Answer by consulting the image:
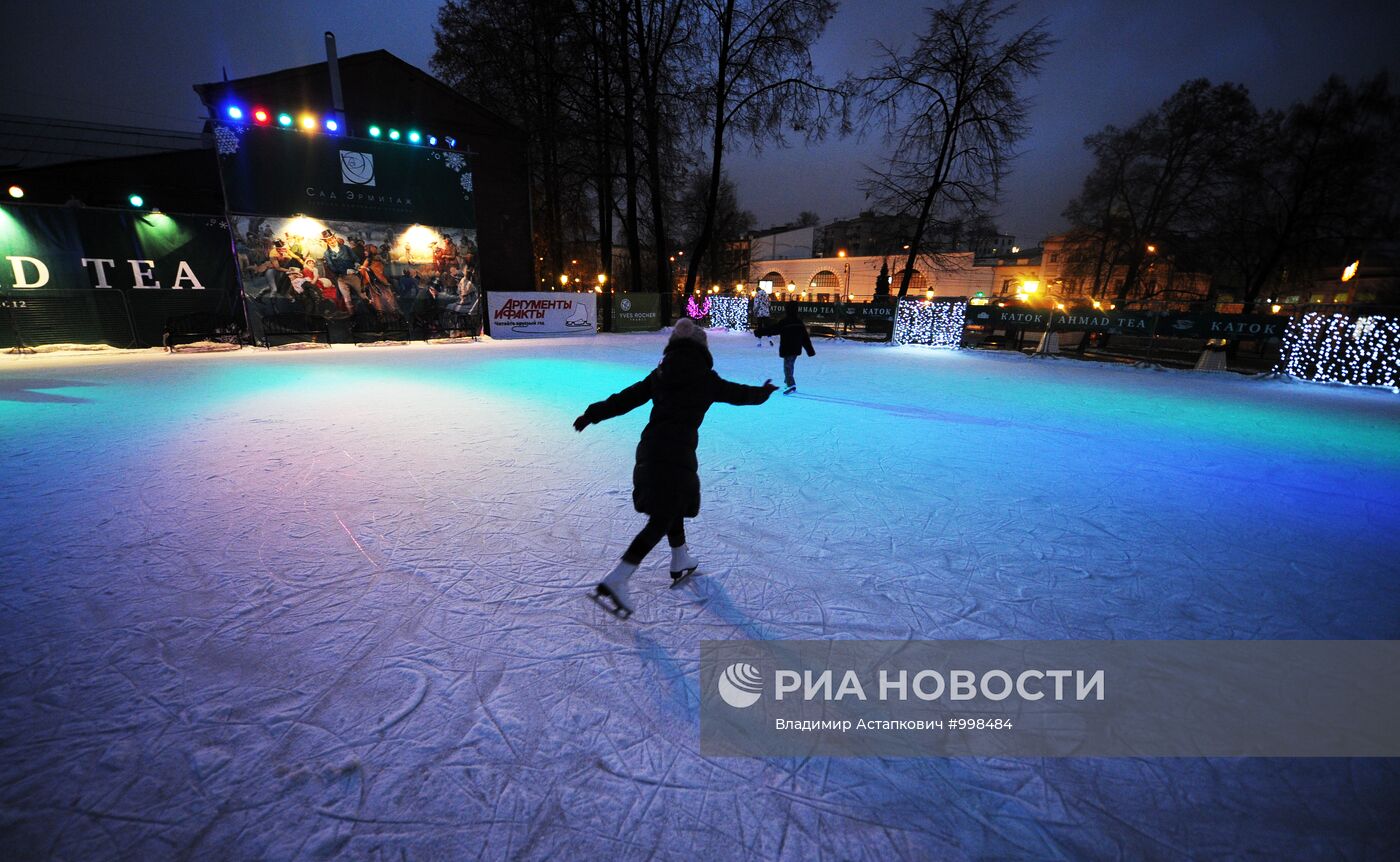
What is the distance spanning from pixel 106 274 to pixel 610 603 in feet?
62.2

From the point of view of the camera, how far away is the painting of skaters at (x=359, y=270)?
14.5 meters

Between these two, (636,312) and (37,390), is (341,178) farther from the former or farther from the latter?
(636,312)

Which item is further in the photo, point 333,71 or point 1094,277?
point 1094,277

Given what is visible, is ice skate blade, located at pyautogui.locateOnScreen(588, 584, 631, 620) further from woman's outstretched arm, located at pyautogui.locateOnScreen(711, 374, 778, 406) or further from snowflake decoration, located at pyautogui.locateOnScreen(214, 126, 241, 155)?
snowflake decoration, located at pyautogui.locateOnScreen(214, 126, 241, 155)

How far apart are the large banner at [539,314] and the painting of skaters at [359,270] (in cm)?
92

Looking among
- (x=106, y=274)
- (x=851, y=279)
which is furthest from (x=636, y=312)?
(x=851, y=279)

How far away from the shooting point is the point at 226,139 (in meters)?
13.8

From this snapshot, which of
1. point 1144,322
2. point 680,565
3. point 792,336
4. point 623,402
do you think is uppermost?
point 1144,322

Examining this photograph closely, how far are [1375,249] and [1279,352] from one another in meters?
14.9

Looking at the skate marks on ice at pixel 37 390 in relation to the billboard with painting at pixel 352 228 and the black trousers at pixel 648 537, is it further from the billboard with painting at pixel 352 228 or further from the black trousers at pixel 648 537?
the black trousers at pixel 648 537

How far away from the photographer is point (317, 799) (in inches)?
64.2

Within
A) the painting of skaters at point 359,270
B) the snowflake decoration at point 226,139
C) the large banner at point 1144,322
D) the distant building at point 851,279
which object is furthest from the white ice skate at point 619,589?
the distant building at point 851,279

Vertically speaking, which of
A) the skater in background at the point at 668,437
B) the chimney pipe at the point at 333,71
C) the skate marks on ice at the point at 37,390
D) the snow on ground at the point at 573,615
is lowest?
the snow on ground at the point at 573,615

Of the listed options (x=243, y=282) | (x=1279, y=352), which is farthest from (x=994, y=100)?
(x=243, y=282)
